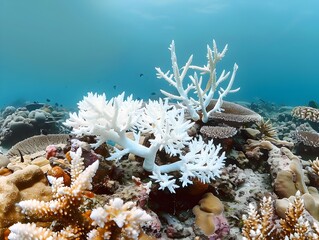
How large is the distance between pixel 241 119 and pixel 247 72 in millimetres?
138296

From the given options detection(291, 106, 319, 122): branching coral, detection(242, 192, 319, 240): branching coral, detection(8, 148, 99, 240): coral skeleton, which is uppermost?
detection(291, 106, 319, 122): branching coral

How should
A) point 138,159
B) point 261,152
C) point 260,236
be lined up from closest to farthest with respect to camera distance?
point 260,236 < point 138,159 < point 261,152

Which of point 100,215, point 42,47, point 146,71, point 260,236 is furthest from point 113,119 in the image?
point 146,71

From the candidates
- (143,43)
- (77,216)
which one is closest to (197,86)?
(77,216)

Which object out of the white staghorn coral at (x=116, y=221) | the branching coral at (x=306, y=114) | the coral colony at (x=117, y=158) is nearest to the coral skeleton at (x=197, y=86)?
the coral colony at (x=117, y=158)

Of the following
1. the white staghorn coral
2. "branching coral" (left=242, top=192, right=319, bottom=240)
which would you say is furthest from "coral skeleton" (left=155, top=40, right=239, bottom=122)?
the white staghorn coral

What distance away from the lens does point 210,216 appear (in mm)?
3256

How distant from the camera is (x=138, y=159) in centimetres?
365

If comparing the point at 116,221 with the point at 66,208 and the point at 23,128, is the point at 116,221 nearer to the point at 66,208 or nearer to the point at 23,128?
the point at 66,208

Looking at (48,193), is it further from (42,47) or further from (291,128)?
(42,47)

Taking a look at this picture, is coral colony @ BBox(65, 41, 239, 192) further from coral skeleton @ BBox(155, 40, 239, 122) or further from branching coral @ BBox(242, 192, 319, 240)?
coral skeleton @ BBox(155, 40, 239, 122)

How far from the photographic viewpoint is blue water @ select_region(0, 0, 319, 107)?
73312 millimetres

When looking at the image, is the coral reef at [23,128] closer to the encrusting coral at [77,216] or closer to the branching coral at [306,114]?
the encrusting coral at [77,216]

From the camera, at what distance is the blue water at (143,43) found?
73312 mm
